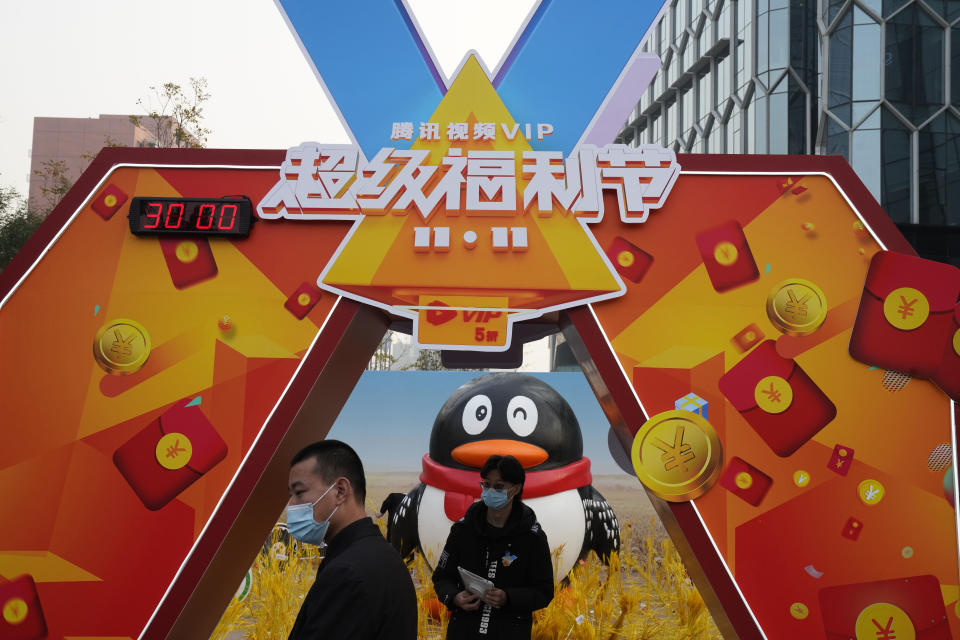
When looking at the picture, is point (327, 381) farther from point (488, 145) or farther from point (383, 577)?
point (383, 577)

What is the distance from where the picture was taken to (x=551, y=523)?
6621 millimetres

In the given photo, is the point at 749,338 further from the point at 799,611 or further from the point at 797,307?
the point at 799,611

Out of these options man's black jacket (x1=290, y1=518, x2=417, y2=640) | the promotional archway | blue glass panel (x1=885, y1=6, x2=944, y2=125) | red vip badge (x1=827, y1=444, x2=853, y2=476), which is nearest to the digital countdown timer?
the promotional archway

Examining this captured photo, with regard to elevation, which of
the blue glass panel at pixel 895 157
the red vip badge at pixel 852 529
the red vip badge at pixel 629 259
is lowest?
the red vip badge at pixel 852 529

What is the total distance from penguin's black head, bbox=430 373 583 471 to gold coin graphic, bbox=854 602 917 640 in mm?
2802

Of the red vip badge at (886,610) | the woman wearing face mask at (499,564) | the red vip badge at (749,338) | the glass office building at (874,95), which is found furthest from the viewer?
the glass office building at (874,95)

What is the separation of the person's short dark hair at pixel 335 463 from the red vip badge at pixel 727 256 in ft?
9.83

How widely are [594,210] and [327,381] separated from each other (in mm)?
1960

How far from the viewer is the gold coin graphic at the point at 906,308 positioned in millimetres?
4625

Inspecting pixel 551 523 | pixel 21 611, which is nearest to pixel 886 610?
pixel 551 523

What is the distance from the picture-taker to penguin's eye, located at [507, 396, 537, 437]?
6.85 meters

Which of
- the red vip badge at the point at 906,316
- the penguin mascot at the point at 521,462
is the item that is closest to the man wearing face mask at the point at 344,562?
the red vip badge at the point at 906,316

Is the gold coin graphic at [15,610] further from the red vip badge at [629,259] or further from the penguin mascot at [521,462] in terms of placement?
the red vip badge at [629,259]

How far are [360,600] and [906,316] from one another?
387 centimetres
